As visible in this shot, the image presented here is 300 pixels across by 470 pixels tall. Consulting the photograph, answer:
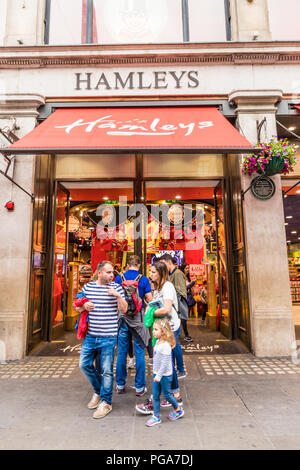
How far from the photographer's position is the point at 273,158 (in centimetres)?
621

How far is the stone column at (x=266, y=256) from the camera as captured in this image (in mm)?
6254

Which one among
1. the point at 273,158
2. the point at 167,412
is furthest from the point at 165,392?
the point at 273,158

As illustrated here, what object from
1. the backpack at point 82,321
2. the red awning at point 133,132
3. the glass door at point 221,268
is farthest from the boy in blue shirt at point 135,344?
the glass door at point 221,268

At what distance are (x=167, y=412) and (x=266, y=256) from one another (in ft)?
13.5

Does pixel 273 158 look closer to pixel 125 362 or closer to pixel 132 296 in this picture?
pixel 132 296

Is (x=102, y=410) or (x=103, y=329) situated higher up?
(x=103, y=329)

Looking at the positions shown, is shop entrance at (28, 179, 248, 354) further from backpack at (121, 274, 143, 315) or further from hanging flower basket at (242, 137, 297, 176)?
backpack at (121, 274, 143, 315)

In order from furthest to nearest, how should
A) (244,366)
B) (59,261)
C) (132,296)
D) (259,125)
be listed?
(59,261), (259,125), (244,366), (132,296)

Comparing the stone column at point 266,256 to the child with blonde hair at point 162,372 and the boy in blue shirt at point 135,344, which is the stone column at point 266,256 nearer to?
the boy in blue shirt at point 135,344

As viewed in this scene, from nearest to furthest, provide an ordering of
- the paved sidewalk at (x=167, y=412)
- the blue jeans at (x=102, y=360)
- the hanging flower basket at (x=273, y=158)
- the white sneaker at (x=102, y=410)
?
the paved sidewalk at (x=167, y=412) < the white sneaker at (x=102, y=410) < the blue jeans at (x=102, y=360) < the hanging flower basket at (x=273, y=158)

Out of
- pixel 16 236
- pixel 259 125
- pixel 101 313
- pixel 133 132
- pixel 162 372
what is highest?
pixel 259 125

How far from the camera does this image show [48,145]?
16.0 feet

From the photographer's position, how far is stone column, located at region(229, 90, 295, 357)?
625 centimetres

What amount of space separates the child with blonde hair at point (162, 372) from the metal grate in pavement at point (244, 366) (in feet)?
6.44
